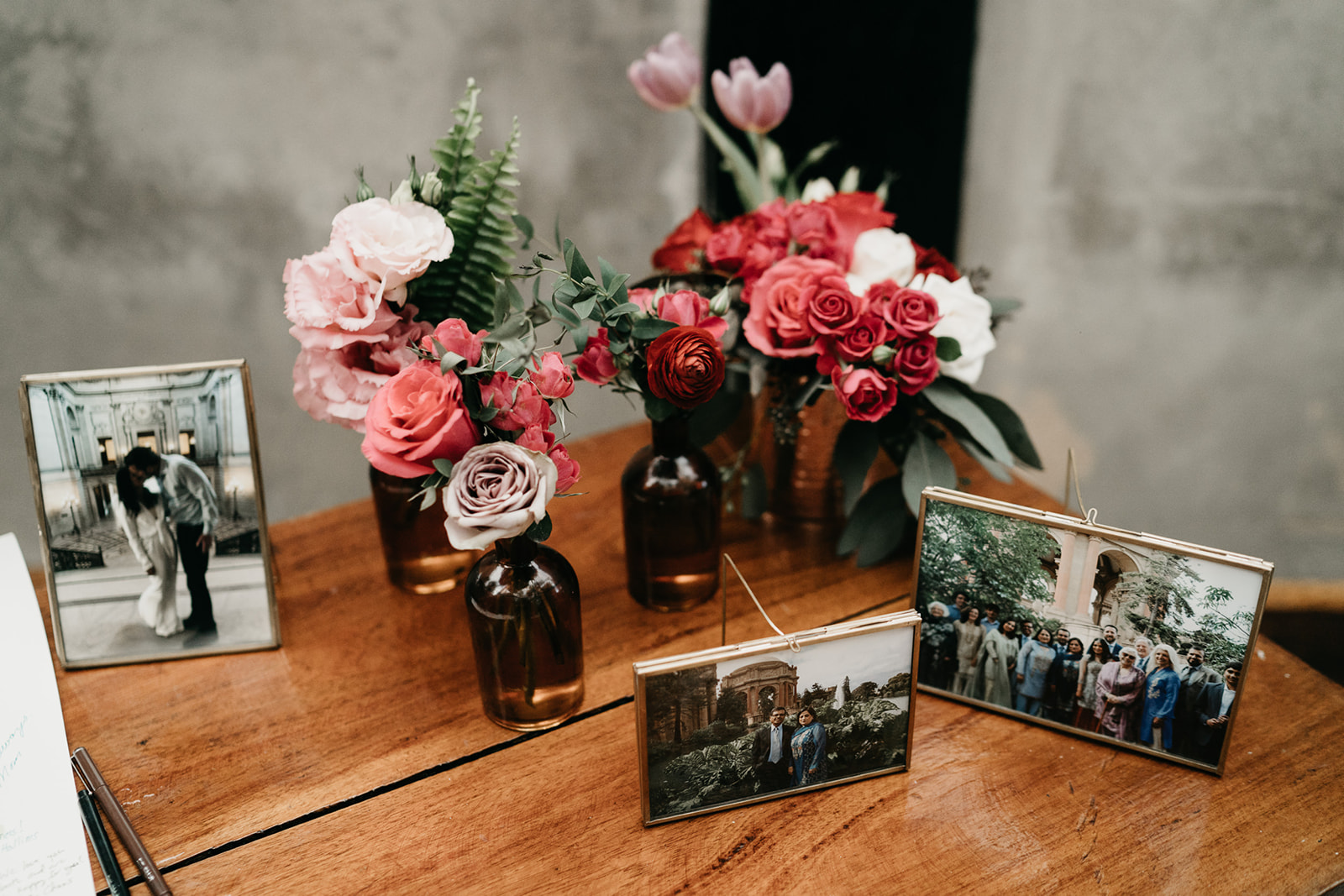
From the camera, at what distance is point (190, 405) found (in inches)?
31.7

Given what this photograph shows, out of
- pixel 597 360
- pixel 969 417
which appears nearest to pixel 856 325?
pixel 969 417

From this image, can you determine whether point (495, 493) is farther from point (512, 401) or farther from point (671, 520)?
point (671, 520)

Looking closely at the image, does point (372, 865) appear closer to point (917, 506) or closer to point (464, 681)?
point (464, 681)

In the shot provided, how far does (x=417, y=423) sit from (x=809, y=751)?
397mm

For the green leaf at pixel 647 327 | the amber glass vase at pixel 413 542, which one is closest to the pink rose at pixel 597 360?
the green leaf at pixel 647 327

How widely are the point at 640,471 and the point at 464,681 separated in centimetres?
26

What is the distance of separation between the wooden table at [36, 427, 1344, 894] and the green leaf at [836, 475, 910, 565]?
12 cm

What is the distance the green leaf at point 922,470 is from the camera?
88cm

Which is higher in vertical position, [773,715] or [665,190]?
[665,190]

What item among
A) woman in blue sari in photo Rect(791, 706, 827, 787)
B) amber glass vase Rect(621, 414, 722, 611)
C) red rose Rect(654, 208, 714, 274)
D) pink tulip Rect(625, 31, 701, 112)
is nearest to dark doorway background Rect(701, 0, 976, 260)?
pink tulip Rect(625, 31, 701, 112)

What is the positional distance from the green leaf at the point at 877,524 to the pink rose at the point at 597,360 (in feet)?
1.18

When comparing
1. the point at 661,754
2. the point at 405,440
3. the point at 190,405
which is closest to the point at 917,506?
the point at 661,754

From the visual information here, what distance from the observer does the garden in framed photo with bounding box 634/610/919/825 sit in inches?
25.1

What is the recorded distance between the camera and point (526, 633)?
73 centimetres
